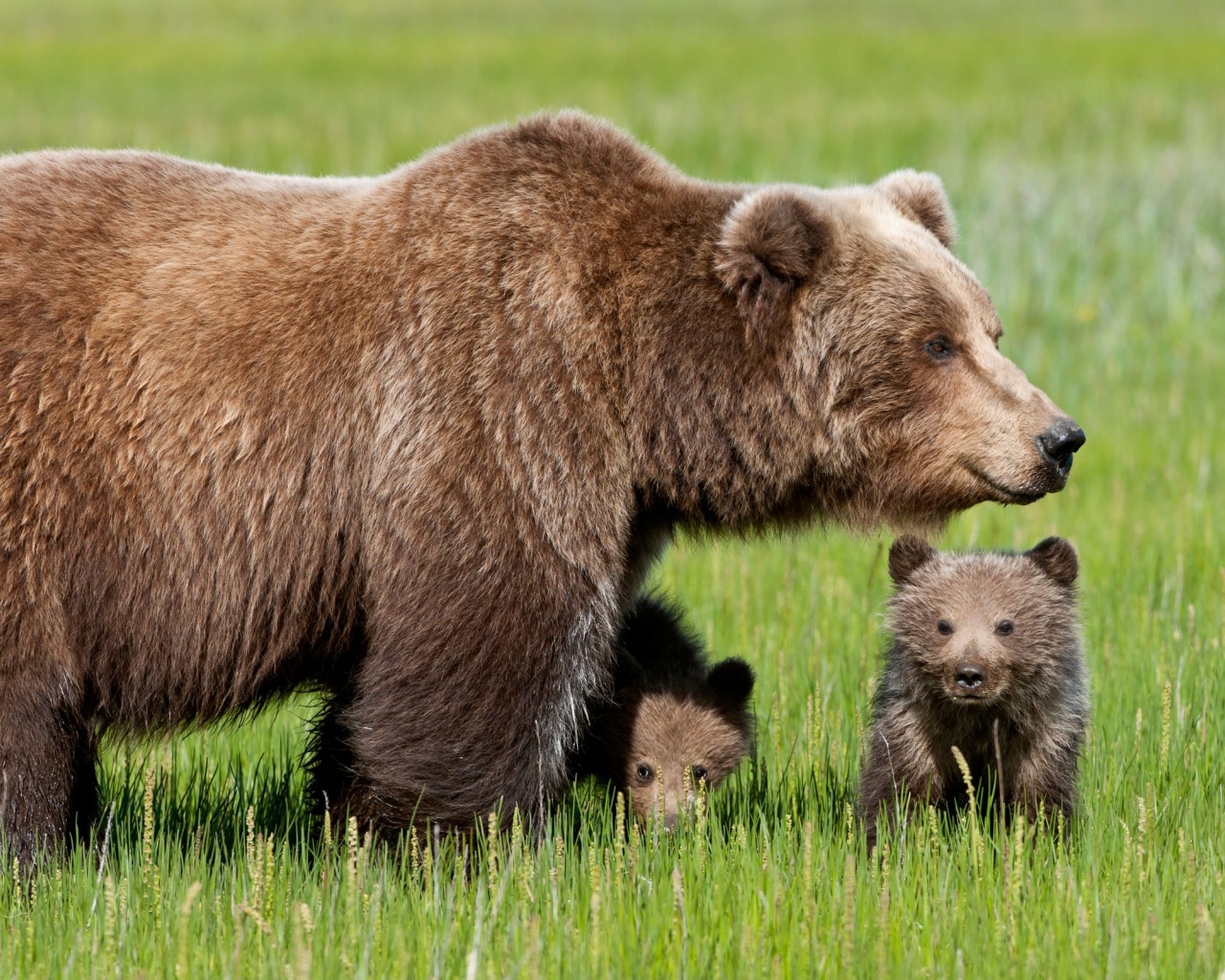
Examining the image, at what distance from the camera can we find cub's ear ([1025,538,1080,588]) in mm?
5438

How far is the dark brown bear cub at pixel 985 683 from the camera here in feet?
17.0

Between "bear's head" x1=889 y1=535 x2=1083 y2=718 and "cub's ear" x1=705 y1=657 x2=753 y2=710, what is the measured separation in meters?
0.65

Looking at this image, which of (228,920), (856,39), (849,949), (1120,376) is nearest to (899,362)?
(849,949)

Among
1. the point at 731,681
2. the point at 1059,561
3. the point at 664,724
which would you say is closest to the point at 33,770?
the point at 664,724

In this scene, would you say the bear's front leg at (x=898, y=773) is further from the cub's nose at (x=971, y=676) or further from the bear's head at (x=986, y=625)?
the cub's nose at (x=971, y=676)

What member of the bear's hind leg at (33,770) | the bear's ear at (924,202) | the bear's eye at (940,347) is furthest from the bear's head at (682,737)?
the bear's hind leg at (33,770)

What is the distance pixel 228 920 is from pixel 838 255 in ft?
8.71

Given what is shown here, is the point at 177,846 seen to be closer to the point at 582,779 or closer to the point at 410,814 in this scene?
the point at 410,814

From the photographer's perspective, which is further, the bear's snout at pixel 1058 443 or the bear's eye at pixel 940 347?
the bear's eye at pixel 940 347

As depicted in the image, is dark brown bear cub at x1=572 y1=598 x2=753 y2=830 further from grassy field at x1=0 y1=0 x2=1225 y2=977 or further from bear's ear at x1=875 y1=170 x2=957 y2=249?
bear's ear at x1=875 y1=170 x2=957 y2=249

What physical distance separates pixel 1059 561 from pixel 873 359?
3.30 ft

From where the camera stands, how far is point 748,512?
5.27 m

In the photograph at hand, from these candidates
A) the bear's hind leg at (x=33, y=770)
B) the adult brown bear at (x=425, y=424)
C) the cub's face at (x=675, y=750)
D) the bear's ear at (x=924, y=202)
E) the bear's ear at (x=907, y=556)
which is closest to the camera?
the bear's hind leg at (x=33, y=770)

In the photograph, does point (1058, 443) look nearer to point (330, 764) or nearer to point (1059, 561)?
point (1059, 561)
